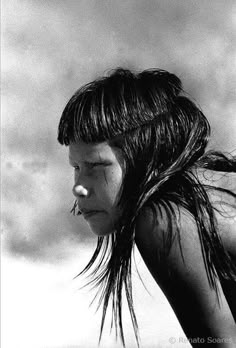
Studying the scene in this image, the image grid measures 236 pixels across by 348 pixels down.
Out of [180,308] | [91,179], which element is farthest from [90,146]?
[180,308]

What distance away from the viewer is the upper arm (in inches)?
119

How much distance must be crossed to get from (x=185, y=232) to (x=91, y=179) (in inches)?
21.6

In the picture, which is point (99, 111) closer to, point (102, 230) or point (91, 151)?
point (91, 151)

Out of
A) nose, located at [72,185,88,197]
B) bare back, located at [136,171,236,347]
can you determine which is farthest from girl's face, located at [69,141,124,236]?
bare back, located at [136,171,236,347]

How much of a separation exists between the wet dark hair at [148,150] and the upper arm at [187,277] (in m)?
0.04

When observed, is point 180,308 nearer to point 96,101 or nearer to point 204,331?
point 204,331

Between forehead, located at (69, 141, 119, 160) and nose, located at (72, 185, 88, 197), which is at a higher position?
forehead, located at (69, 141, 119, 160)

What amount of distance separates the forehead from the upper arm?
37 cm

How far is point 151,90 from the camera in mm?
3418

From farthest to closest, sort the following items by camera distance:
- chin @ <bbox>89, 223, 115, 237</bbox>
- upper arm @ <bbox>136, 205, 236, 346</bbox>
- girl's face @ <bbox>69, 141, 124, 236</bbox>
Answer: chin @ <bbox>89, 223, 115, 237</bbox> → girl's face @ <bbox>69, 141, 124, 236</bbox> → upper arm @ <bbox>136, 205, 236, 346</bbox>

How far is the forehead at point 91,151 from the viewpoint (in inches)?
129

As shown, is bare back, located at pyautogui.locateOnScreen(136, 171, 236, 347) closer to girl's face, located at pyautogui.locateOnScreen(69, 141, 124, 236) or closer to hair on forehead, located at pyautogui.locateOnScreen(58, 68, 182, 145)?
girl's face, located at pyautogui.locateOnScreen(69, 141, 124, 236)

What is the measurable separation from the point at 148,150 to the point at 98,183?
0.27m

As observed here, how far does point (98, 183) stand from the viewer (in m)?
3.27
